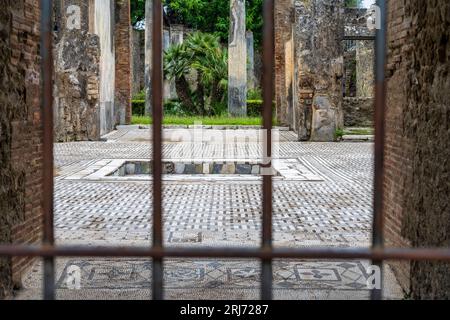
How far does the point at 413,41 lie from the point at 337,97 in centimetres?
1024

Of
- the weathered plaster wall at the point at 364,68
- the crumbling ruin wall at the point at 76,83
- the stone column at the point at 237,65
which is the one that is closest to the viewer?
the crumbling ruin wall at the point at 76,83

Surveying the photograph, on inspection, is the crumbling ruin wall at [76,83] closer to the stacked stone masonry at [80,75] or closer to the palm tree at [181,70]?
the stacked stone masonry at [80,75]

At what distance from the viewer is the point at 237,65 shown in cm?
1967

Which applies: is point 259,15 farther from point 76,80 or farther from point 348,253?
point 348,253

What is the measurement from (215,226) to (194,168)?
4133 millimetres

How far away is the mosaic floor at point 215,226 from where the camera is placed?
3.23 m

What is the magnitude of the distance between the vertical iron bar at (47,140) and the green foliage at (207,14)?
27713 millimetres

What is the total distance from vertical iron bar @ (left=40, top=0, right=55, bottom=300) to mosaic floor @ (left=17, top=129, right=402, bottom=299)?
5.73 ft

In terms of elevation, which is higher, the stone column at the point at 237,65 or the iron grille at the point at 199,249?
the stone column at the point at 237,65

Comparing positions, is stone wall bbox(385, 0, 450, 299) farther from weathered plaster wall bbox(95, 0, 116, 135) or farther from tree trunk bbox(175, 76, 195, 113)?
tree trunk bbox(175, 76, 195, 113)

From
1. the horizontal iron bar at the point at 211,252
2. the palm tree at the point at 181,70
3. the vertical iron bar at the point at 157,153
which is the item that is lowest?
the horizontal iron bar at the point at 211,252

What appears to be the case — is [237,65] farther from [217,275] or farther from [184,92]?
[217,275]

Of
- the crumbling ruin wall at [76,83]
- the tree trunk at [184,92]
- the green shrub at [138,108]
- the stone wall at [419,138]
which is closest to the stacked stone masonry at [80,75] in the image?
the crumbling ruin wall at [76,83]
